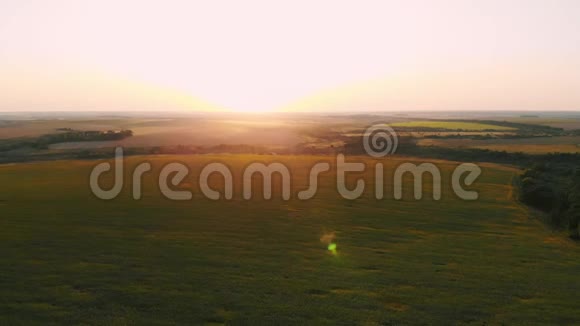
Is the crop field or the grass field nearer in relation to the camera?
the grass field

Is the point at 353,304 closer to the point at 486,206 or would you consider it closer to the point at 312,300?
the point at 312,300

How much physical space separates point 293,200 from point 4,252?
19.5 metres

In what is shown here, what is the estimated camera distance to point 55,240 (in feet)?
69.4

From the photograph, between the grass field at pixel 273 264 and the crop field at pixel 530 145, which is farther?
the crop field at pixel 530 145

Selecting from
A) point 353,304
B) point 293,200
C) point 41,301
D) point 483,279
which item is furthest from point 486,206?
point 41,301

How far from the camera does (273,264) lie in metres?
18.8

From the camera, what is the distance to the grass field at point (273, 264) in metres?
14.4

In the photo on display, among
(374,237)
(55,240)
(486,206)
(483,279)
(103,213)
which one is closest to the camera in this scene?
(483,279)

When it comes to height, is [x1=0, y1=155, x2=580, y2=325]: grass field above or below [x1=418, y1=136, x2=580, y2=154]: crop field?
below

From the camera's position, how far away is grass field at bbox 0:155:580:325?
14.4 m

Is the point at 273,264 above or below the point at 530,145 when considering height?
below

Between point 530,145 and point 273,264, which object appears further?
point 530,145

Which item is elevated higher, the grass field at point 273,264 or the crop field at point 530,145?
the crop field at point 530,145

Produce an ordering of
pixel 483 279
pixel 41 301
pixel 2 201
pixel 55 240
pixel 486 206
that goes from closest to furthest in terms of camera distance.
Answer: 1. pixel 41 301
2. pixel 483 279
3. pixel 55 240
4. pixel 2 201
5. pixel 486 206
